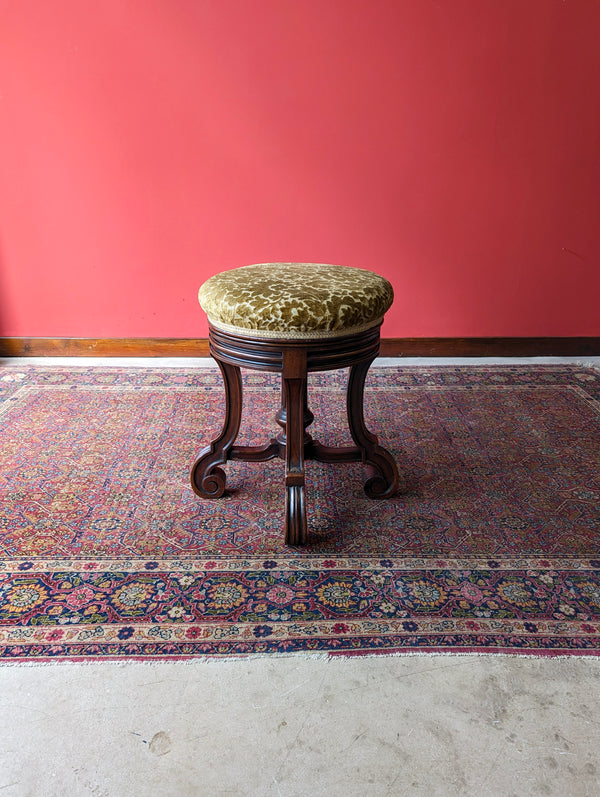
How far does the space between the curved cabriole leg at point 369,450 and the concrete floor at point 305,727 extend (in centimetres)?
70

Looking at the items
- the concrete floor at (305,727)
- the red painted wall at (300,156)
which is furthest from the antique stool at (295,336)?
the red painted wall at (300,156)

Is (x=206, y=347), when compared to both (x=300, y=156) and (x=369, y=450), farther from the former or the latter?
(x=369, y=450)

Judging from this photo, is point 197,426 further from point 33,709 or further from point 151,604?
point 33,709

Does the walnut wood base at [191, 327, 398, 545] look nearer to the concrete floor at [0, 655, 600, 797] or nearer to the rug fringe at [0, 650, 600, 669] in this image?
the rug fringe at [0, 650, 600, 669]

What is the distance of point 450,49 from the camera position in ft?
9.43

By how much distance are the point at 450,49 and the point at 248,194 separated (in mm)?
1099

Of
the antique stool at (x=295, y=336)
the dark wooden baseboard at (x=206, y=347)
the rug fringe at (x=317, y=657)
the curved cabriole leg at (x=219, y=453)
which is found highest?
the antique stool at (x=295, y=336)

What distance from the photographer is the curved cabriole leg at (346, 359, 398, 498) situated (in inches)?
79.2

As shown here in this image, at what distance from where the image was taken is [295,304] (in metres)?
1.67

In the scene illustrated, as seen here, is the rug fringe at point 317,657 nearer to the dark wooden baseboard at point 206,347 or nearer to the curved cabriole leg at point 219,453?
the curved cabriole leg at point 219,453

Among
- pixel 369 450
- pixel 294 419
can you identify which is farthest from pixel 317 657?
pixel 369 450

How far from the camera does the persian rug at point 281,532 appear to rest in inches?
62.0

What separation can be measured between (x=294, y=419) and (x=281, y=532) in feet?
1.20

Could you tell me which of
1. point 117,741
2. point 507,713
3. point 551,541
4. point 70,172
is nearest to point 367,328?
point 551,541
